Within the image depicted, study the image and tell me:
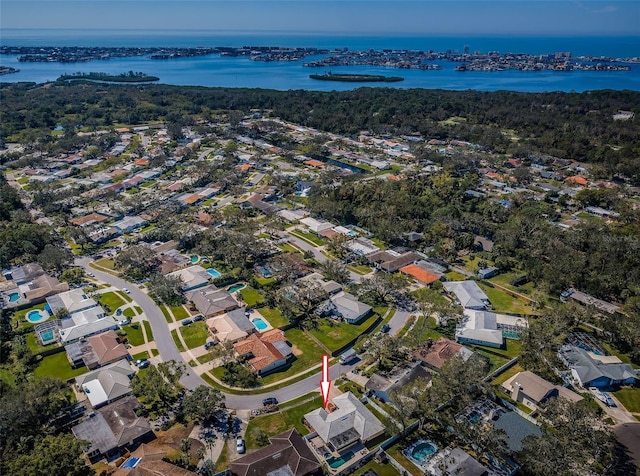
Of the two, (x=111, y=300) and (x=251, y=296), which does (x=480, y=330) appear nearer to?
(x=251, y=296)

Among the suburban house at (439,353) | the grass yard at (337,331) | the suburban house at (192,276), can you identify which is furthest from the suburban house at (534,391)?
the suburban house at (192,276)

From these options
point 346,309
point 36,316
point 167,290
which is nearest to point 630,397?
point 346,309

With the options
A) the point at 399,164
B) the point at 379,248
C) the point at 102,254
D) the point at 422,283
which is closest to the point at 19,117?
the point at 102,254

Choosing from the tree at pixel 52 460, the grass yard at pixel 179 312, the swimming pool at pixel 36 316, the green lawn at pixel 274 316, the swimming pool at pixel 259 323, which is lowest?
the swimming pool at pixel 36 316

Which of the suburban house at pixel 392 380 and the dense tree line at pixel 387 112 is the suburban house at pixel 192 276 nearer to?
the suburban house at pixel 392 380

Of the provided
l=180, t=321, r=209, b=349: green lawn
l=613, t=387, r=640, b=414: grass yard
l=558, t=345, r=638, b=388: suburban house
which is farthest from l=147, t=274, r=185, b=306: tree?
l=613, t=387, r=640, b=414: grass yard

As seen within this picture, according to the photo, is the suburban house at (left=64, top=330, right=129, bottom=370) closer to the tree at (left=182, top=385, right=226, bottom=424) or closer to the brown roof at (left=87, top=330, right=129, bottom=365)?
the brown roof at (left=87, top=330, right=129, bottom=365)
